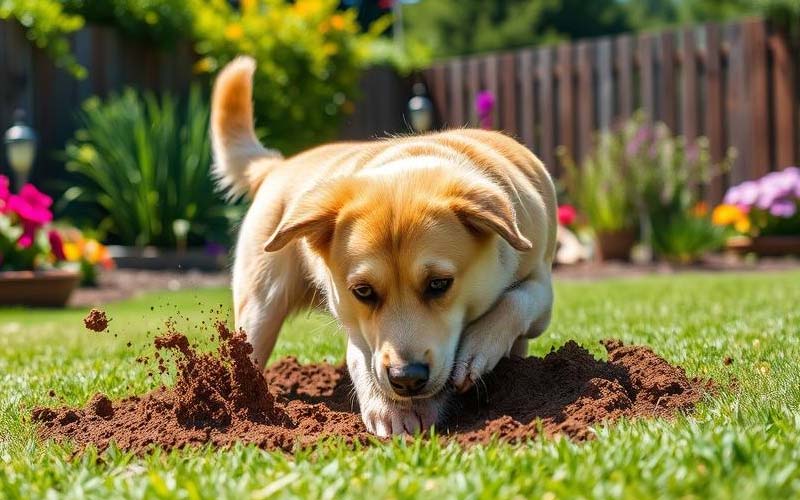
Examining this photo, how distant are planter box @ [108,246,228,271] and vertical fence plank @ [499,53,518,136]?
5346mm

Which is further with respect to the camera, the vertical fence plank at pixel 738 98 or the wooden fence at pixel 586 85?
the vertical fence plank at pixel 738 98

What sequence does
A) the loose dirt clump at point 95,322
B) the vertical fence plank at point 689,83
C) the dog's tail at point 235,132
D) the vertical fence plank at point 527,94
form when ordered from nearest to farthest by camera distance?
the loose dirt clump at point 95,322 < the dog's tail at point 235,132 < the vertical fence plank at point 689,83 < the vertical fence plank at point 527,94

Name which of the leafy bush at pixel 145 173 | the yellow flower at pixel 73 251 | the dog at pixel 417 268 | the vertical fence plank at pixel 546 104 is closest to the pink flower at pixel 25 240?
the yellow flower at pixel 73 251

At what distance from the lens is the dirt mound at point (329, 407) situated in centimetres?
307

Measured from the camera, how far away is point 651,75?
13.6 meters

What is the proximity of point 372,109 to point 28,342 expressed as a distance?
10.4m

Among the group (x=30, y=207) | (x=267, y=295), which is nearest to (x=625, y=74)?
(x=30, y=207)

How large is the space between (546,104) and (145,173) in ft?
19.9

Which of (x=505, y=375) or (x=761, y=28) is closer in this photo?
(x=505, y=375)

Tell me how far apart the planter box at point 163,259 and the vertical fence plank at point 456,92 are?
529 centimetres

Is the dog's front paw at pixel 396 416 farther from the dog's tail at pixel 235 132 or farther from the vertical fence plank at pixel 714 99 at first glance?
the vertical fence plank at pixel 714 99

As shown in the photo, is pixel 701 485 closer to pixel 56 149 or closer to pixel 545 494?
pixel 545 494

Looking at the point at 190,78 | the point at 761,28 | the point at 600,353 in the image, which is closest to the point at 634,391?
the point at 600,353

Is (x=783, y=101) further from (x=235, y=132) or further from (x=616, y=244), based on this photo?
(x=235, y=132)
